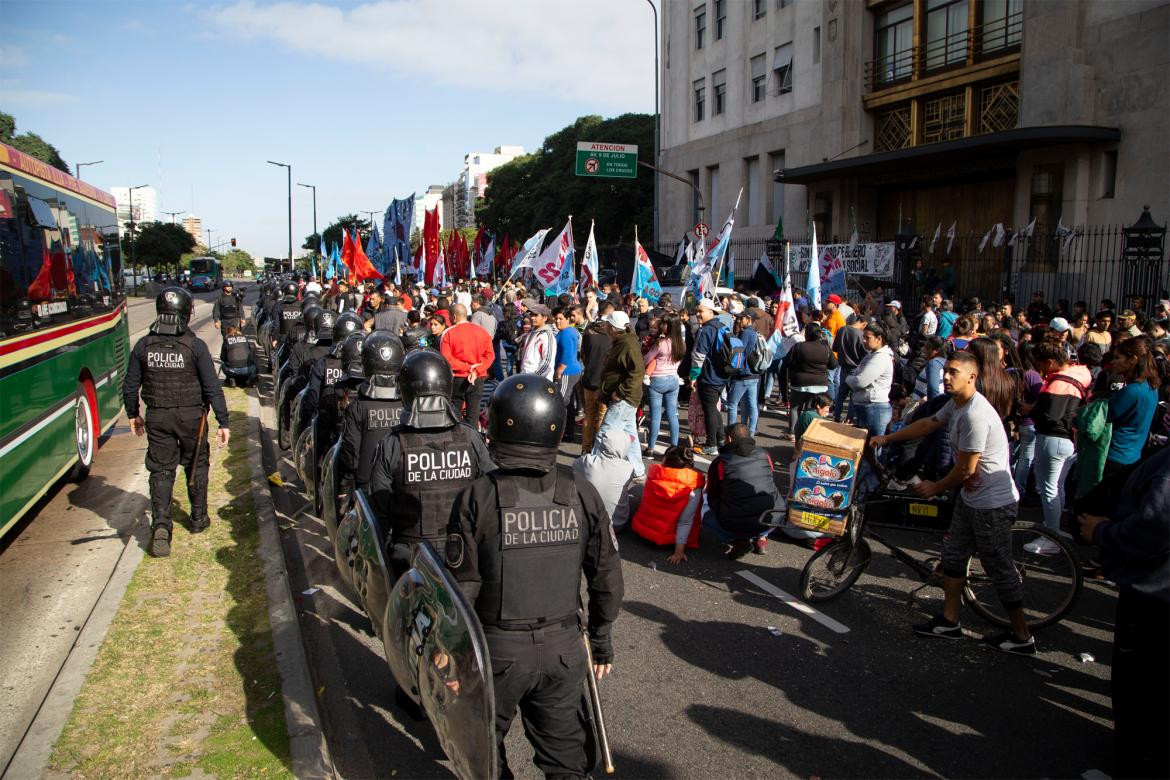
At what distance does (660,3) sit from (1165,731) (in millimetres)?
40279

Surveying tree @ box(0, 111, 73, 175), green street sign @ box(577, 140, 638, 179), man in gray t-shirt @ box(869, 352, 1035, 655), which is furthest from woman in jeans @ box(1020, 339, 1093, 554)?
tree @ box(0, 111, 73, 175)

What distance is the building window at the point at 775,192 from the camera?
30.9m

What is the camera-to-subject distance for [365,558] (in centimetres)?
412

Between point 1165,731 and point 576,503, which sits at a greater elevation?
point 576,503

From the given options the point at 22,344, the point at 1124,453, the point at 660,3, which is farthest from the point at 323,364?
the point at 660,3

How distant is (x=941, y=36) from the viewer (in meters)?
24.4

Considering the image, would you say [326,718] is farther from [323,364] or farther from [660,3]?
[660,3]

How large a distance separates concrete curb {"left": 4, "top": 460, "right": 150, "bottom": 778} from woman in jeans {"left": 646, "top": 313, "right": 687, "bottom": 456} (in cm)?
558

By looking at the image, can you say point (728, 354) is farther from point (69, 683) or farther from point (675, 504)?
point (69, 683)

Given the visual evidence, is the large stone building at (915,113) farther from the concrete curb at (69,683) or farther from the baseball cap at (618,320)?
the concrete curb at (69,683)

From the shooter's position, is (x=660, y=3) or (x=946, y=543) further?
(x=660, y=3)

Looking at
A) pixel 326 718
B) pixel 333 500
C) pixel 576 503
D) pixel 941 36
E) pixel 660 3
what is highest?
pixel 660 3

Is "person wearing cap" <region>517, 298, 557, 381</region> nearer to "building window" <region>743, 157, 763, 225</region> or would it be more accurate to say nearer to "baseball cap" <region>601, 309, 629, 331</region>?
"baseball cap" <region>601, 309, 629, 331</region>

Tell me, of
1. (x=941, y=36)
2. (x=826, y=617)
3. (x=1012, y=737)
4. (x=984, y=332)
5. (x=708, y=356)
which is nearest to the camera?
(x=1012, y=737)
